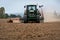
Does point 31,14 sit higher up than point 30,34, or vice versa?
point 31,14

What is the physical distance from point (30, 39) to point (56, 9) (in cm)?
2523

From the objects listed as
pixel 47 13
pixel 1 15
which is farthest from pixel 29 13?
pixel 1 15

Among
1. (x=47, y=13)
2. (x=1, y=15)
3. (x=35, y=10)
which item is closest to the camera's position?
(x=35, y=10)

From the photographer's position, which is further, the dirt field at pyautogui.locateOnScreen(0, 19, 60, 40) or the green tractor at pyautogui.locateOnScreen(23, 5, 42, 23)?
the green tractor at pyautogui.locateOnScreen(23, 5, 42, 23)

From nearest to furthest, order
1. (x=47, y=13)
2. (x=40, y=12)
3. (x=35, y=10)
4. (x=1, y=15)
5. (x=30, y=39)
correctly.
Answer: (x=30, y=39)
(x=35, y=10)
(x=40, y=12)
(x=47, y=13)
(x=1, y=15)

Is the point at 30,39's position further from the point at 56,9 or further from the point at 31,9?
the point at 56,9

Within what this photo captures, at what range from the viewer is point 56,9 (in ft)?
111

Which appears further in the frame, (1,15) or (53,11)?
(1,15)

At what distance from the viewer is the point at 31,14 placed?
1003 inches

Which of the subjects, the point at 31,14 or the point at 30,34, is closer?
the point at 30,34

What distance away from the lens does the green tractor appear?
24.9 meters

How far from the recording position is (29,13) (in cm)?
2547

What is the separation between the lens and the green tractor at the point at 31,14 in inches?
980

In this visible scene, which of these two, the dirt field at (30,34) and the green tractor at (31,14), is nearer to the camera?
the dirt field at (30,34)
